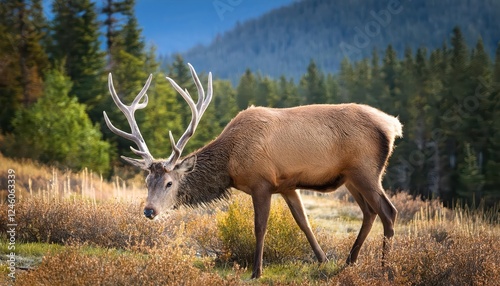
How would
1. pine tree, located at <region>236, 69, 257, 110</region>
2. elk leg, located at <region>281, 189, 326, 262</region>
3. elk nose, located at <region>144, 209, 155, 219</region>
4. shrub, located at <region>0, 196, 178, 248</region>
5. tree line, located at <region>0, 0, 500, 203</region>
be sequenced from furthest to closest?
pine tree, located at <region>236, 69, 257, 110</region>, tree line, located at <region>0, 0, 500, 203</region>, shrub, located at <region>0, 196, 178, 248</region>, elk leg, located at <region>281, 189, 326, 262</region>, elk nose, located at <region>144, 209, 155, 219</region>

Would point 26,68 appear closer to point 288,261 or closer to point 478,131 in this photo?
point 288,261

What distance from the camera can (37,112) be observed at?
26.3 metres

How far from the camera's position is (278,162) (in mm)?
7027

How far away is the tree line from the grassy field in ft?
60.2

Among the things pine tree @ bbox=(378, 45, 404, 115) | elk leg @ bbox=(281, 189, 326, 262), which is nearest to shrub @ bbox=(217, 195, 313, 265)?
elk leg @ bbox=(281, 189, 326, 262)

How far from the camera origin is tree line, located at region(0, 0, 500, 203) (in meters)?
26.9

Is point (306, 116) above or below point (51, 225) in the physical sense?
above

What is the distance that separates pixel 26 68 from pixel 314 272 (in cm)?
2664

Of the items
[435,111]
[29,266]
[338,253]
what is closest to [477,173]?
[435,111]

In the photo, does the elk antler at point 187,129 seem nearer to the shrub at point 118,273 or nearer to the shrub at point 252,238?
the shrub at point 252,238

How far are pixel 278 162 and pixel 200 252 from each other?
243 cm

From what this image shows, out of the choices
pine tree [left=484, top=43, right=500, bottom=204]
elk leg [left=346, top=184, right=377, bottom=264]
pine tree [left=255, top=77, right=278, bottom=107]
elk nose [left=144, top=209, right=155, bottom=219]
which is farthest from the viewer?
pine tree [left=255, top=77, right=278, bottom=107]

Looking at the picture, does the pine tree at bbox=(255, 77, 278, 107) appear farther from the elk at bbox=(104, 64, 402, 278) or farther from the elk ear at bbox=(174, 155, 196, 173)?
the elk ear at bbox=(174, 155, 196, 173)

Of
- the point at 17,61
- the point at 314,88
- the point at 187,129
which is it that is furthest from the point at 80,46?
the point at 314,88
